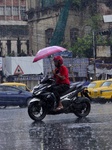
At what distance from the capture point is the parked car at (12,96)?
28.5m

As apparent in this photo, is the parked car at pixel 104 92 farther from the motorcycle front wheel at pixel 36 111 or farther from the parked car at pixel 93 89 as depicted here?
the motorcycle front wheel at pixel 36 111

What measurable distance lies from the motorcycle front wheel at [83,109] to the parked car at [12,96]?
1308 cm

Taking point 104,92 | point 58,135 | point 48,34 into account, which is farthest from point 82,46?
point 58,135

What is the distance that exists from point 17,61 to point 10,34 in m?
23.4

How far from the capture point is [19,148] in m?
9.23

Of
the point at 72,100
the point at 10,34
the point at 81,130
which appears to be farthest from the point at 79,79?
the point at 81,130

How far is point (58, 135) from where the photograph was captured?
1089 cm

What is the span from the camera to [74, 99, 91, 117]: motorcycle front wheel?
15.6 m

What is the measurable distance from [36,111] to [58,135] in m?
4.21

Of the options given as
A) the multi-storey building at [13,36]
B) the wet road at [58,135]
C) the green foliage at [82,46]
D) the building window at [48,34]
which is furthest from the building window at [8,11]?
the wet road at [58,135]

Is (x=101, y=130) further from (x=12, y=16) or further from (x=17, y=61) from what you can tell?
(x=12, y=16)

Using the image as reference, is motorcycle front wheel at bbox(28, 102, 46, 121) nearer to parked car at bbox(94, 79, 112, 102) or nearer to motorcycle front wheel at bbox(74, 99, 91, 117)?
motorcycle front wheel at bbox(74, 99, 91, 117)

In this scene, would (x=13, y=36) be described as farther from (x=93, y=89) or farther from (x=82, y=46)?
(x=93, y=89)

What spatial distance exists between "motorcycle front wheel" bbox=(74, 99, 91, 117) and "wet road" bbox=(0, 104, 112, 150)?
2.88 feet
